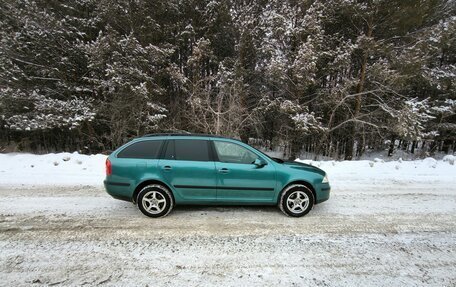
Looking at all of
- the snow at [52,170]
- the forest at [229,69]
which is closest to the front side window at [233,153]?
the snow at [52,170]

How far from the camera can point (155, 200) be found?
4.40m

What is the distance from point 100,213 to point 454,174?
1029cm

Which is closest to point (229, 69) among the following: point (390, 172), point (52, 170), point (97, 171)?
point (97, 171)

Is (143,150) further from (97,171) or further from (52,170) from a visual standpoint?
(52,170)

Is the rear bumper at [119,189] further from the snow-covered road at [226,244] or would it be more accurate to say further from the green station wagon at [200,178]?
the snow-covered road at [226,244]

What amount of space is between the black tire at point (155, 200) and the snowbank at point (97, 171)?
2635mm

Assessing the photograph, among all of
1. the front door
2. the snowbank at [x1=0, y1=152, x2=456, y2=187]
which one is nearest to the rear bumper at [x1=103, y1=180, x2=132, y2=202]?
the front door

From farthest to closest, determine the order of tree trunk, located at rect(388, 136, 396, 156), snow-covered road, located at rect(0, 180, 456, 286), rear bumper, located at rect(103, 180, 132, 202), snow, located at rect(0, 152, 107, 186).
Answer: tree trunk, located at rect(388, 136, 396, 156), snow, located at rect(0, 152, 107, 186), rear bumper, located at rect(103, 180, 132, 202), snow-covered road, located at rect(0, 180, 456, 286)

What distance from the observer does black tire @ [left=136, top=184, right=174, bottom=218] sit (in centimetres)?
438

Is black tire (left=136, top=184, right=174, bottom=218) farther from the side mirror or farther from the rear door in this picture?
the side mirror

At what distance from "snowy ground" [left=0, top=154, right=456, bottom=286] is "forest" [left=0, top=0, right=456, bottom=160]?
619 cm

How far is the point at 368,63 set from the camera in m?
11.9

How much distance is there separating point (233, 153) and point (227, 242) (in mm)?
1743

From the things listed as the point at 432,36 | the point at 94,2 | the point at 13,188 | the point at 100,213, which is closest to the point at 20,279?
the point at 100,213
